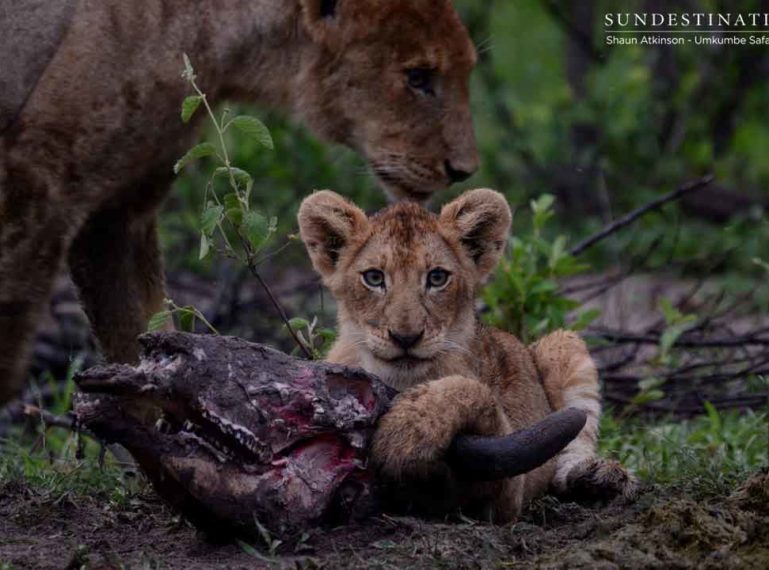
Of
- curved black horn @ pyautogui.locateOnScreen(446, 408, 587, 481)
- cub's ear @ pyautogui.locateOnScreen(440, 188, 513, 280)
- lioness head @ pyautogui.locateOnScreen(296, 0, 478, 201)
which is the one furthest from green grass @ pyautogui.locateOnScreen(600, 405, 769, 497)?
lioness head @ pyautogui.locateOnScreen(296, 0, 478, 201)

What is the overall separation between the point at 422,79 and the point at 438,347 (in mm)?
2149

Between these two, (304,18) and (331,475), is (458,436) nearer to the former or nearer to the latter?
(331,475)

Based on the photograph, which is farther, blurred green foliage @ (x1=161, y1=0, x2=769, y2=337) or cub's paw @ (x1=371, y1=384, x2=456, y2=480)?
blurred green foliage @ (x1=161, y1=0, x2=769, y2=337)

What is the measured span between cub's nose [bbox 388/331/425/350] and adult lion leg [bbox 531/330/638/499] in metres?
0.73

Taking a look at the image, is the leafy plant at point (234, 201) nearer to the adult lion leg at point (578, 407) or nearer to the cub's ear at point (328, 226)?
the cub's ear at point (328, 226)

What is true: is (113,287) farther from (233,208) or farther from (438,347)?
(438,347)

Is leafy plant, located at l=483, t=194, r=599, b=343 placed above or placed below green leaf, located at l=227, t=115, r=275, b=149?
below

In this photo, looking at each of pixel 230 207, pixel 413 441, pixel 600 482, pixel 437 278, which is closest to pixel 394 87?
pixel 230 207

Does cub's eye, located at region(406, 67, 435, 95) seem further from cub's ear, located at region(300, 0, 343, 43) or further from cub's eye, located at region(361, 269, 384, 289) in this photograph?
cub's eye, located at region(361, 269, 384, 289)

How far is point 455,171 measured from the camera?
20.2 feet

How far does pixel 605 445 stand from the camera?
559 cm

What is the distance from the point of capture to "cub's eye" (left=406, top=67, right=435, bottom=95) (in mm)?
6055

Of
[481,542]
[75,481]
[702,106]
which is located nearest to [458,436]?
[481,542]

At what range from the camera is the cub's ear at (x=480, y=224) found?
4566mm
